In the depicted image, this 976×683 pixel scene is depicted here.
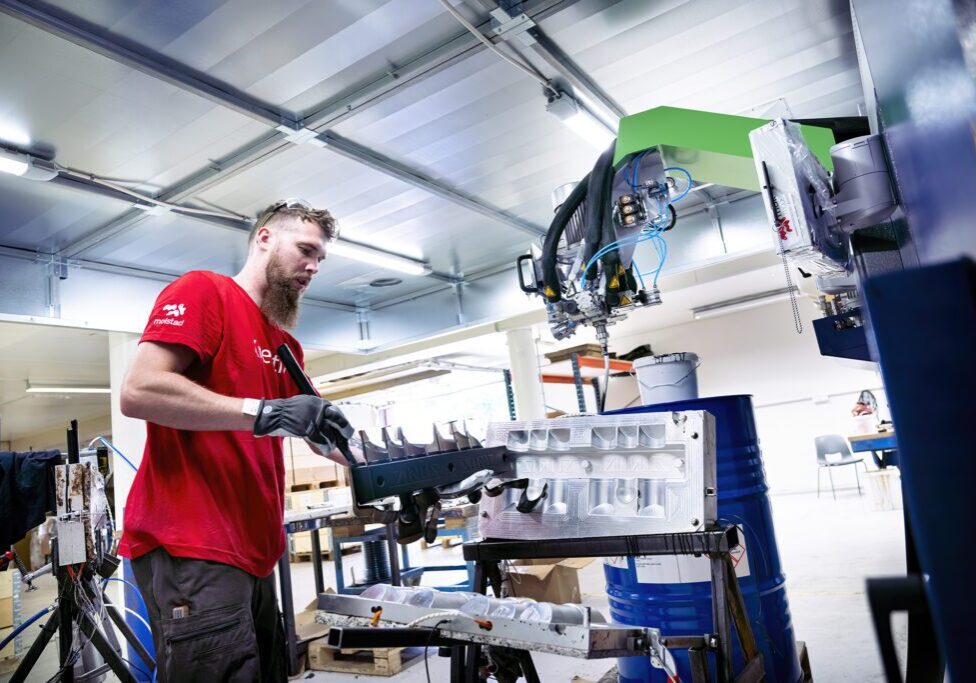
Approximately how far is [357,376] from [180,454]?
805cm

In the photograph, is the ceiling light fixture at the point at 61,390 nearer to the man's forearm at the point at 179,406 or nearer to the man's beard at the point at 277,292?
the man's beard at the point at 277,292

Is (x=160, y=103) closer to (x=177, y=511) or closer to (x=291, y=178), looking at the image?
(x=291, y=178)

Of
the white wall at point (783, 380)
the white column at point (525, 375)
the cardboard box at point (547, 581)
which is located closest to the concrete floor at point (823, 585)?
the cardboard box at point (547, 581)

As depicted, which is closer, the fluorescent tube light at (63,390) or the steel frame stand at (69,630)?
the steel frame stand at (69,630)

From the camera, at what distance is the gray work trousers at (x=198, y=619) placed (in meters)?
1.31

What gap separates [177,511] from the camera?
139cm

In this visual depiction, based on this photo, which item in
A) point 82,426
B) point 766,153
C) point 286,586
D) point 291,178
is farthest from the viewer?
point 82,426

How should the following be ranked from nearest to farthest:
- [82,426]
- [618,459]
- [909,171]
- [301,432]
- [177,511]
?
[909,171]
[301,432]
[177,511]
[618,459]
[82,426]

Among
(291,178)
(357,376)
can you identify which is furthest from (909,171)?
(357,376)

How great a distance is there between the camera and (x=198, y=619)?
1334mm

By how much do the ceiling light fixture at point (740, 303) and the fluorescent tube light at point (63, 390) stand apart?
8783 millimetres

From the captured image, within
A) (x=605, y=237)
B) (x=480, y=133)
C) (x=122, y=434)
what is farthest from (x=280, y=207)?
(x=122, y=434)

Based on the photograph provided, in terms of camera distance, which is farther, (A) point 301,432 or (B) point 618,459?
(B) point 618,459

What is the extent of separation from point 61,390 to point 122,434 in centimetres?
574
